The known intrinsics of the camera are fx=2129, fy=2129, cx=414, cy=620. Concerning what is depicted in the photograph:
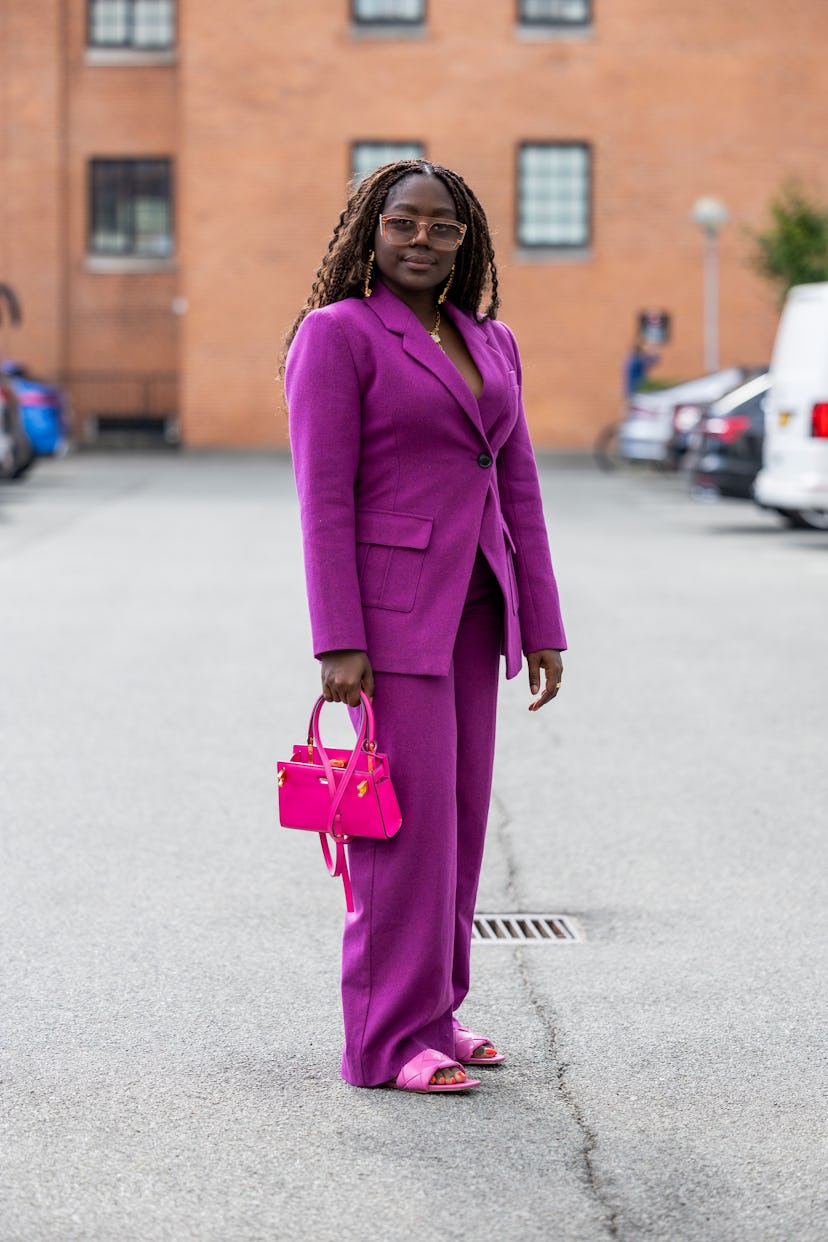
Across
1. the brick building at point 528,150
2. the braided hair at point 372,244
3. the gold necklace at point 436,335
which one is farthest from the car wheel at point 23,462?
the gold necklace at point 436,335

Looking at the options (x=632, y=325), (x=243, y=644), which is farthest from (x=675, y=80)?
(x=243, y=644)

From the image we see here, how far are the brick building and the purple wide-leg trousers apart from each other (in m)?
31.8

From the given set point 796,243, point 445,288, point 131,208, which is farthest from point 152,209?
point 445,288

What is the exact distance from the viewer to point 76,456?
36531mm

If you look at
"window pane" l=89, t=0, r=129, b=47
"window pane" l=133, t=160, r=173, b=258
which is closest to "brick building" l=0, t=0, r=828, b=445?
"window pane" l=89, t=0, r=129, b=47

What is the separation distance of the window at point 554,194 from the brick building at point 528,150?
34mm

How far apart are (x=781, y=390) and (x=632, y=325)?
18.8m

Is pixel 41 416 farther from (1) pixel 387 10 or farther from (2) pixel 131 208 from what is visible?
(2) pixel 131 208

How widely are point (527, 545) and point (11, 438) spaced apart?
2082 cm

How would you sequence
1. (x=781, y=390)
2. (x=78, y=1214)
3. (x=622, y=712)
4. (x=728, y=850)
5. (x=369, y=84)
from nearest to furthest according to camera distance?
(x=78, y=1214)
(x=728, y=850)
(x=622, y=712)
(x=781, y=390)
(x=369, y=84)

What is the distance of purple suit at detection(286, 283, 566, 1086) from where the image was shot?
13.6 ft

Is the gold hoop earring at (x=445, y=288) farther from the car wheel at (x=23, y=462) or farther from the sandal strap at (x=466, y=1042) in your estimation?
the car wheel at (x=23, y=462)

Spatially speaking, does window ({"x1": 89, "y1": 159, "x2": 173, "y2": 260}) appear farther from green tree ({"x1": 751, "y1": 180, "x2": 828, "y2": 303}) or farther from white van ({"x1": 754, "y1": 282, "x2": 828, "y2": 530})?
white van ({"x1": 754, "y1": 282, "x2": 828, "y2": 530})

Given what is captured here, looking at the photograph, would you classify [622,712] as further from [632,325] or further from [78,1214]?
[632,325]
